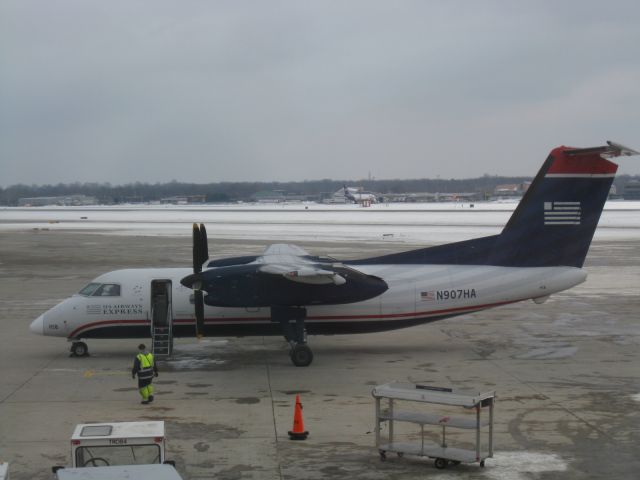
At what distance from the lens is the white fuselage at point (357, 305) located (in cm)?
2284

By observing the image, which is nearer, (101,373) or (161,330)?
(101,373)

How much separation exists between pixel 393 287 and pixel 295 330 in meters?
3.04

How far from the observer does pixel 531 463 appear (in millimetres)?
13750

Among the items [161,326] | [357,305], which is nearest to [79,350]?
[161,326]

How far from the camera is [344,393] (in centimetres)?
1894

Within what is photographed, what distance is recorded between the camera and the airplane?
22375 millimetres

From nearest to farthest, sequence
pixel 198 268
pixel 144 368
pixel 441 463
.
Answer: pixel 441 463, pixel 144 368, pixel 198 268

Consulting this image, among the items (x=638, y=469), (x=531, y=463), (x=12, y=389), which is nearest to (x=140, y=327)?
(x=12, y=389)

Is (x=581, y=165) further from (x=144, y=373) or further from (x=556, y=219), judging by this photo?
(x=144, y=373)

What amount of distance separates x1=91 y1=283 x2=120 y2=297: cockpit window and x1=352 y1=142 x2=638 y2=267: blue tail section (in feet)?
22.5

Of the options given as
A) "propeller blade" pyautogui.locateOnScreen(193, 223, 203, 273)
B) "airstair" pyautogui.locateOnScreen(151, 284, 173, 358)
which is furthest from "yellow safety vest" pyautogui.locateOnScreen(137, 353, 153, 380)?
"airstair" pyautogui.locateOnScreen(151, 284, 173, 358)

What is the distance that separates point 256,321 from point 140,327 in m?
3.34

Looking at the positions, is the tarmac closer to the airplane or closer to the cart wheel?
the cart wheel

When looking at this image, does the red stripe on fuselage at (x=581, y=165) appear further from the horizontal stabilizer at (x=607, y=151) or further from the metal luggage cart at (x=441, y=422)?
the metal luggage cart at (x=441, y=422)
